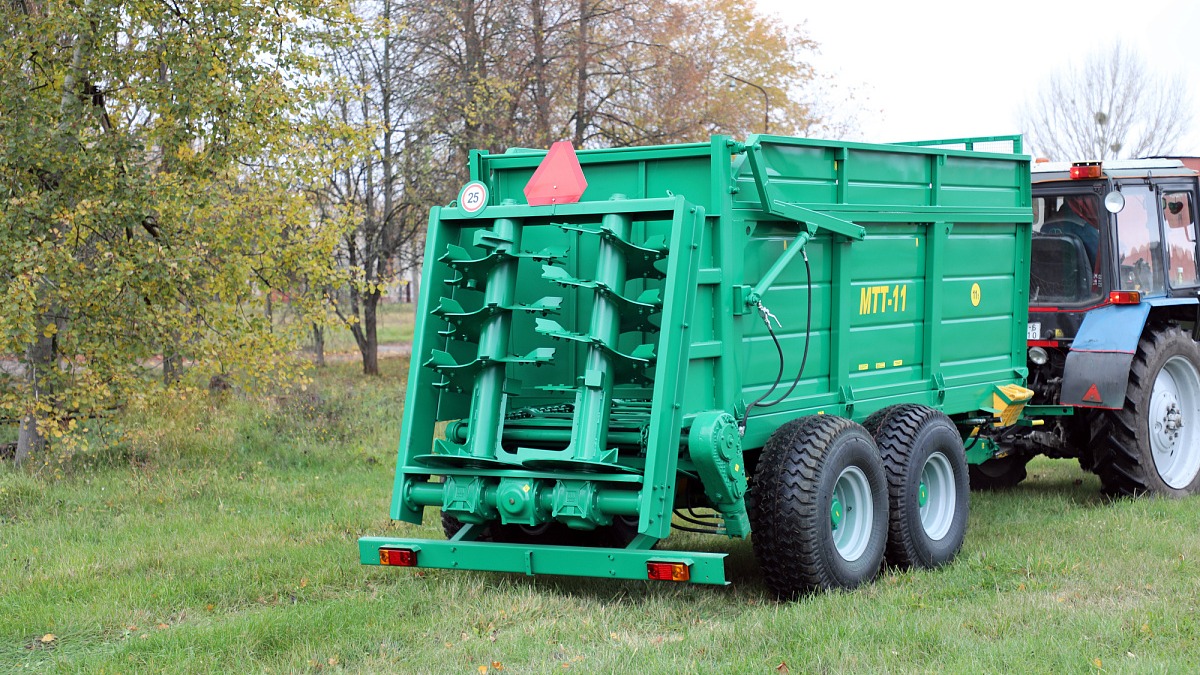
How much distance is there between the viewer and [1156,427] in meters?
8.91

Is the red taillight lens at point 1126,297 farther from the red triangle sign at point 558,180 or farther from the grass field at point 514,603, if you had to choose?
the red triangle sign at point 558,180

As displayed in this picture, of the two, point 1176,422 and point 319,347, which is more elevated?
point 319,347

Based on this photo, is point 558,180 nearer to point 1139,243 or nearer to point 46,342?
point 1139,243

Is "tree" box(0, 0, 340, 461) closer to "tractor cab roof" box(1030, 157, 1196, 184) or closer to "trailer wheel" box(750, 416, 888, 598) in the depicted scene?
"trailer wheel" box(750, 416, 888, 598)

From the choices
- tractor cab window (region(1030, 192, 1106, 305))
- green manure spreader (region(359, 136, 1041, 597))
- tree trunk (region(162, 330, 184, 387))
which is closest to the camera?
green manure spreader (region(359, 136, 1041, 597))

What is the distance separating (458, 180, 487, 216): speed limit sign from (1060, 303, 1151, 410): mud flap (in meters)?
4.56

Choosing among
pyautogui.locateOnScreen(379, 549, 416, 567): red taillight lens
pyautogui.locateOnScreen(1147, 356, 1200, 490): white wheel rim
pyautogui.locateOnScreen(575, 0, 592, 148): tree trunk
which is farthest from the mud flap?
pyautogui.locateOnScreen(575, 0, 592, 148): tree trunk

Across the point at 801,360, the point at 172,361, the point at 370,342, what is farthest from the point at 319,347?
the point at 801,360

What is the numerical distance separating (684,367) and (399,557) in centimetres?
176

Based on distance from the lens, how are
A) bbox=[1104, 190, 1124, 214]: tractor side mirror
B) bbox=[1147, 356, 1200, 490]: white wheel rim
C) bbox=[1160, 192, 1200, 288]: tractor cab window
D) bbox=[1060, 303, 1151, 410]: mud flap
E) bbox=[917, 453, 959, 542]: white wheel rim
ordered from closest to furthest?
bbox=[917, 453, 959, 542]: white wheel rim
bbox=[1060, 303, 1151, 410]: mud flap
bbox=[1104, 190, 1124, 214]: tractor side mirror
bbox=[1147, 356, 1200, 490]: white wheel rim
bbox=[1160, 192, 1200, 288]: tractor cab window

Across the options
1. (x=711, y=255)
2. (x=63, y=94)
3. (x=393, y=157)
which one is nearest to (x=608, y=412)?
(x=711, y=255)

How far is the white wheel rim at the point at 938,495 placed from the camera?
6.95 m

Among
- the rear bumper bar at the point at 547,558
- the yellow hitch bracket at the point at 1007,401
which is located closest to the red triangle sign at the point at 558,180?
the rear bumper bar at the point at 547,558

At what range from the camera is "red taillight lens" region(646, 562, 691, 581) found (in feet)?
18.0
